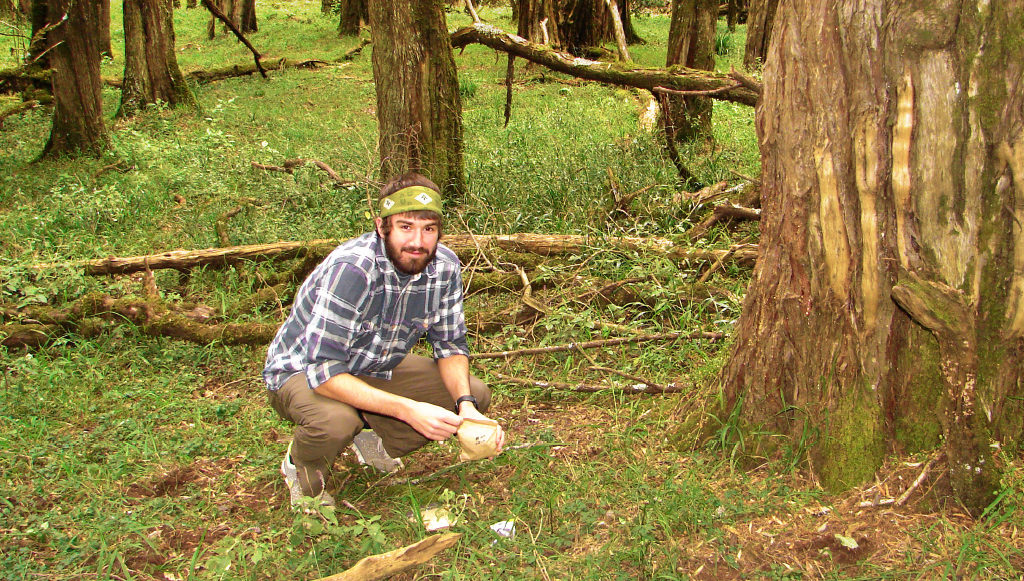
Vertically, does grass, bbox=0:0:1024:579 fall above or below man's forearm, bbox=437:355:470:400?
below

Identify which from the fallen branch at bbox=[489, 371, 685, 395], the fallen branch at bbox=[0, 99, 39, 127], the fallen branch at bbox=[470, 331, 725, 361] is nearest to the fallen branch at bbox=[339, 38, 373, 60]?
the fallen branch at bbox=[0, 99, 39, 127]

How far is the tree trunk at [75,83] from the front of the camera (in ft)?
30.5

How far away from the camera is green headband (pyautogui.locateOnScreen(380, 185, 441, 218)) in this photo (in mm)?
3143

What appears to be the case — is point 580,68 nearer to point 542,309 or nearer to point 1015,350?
point 542,309

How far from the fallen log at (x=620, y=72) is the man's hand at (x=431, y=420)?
3819 mm

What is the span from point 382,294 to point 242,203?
4.56 m

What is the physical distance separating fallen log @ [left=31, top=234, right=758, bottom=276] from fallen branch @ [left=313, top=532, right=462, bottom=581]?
297 cm

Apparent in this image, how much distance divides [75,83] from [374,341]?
8.01 m

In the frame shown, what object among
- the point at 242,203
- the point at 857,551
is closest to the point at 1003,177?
the point at 857,551

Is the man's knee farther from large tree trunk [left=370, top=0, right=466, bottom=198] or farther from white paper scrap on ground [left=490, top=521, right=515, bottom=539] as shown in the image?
large tree trunk [left=370, top=0, right=466, bottom=198]

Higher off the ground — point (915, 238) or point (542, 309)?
point (915, 238)

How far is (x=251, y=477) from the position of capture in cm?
368

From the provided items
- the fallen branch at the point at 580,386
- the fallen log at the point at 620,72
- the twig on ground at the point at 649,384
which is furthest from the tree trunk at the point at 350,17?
the twig on ground at the point at 649,384

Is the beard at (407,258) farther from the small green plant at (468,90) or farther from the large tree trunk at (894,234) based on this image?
the small green plant at (468,90)
